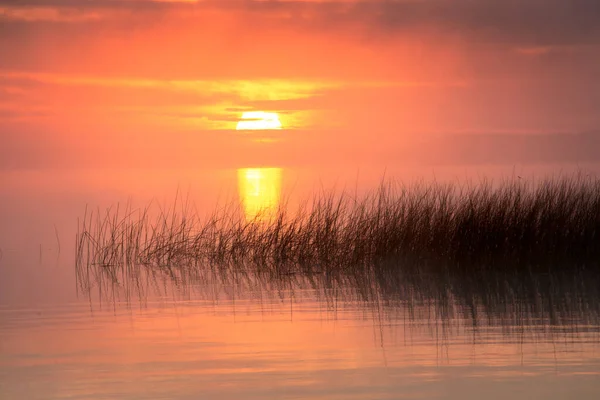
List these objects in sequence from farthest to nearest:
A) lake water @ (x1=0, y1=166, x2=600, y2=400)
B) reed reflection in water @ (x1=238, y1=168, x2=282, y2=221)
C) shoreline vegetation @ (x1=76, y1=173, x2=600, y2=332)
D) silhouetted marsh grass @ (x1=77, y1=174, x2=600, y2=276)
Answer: reed reflection in water @ (x1=238, y1=168, x2=282, y2=221)
silhouetted marsh grass @ (x1=77, y1=174, x2=600, y2=276)
shoreline vegetation @ (x1=76, y1=173, x2=600, y2=332)
lake water @ (x1=0, y1=166, x2=600, y2=400)

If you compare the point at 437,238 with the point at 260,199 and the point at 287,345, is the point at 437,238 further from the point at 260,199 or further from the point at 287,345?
the point at 260,199

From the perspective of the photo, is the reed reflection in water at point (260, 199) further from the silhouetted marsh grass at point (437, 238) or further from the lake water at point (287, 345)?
the lake water at point (287, 345)

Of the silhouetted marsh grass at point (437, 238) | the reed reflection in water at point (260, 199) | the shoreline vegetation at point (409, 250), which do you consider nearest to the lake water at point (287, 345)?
the shoreline vegetation at point (409, 250)

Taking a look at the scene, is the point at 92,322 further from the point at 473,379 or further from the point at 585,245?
the point at 585,245

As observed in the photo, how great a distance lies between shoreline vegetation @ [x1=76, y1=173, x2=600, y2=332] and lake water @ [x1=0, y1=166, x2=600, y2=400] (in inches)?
23.8

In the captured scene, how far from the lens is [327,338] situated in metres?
8.12

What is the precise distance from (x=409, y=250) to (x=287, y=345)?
5.51 m

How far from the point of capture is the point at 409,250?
13148 mm

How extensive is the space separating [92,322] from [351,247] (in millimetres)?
4775

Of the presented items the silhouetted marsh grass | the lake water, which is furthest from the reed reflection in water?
the lake water

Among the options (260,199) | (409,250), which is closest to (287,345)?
(409,250)

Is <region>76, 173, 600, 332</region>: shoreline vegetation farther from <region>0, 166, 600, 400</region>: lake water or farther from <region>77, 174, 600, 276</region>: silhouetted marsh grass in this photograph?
<region>0, 166, 600, 400</region>: lake water

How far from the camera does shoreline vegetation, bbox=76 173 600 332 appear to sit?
11648mm

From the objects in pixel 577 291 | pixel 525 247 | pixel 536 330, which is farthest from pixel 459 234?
pixel 536 330
